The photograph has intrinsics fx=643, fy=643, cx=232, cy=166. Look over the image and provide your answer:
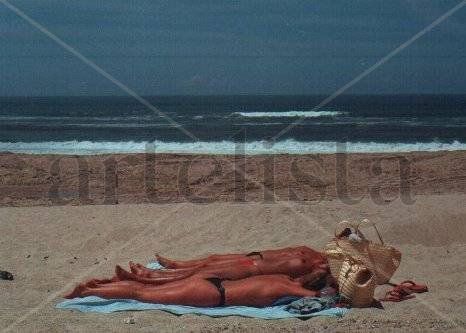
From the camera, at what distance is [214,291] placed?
5695mm

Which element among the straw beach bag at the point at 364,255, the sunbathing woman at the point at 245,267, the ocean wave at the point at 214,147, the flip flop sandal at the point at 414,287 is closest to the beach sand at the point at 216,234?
the flip flop sandal at the point at 414,287

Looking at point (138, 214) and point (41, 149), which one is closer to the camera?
point (138, 214)

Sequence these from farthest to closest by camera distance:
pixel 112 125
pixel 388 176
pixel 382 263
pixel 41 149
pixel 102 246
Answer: pixel 112 125 → pixel 41 149 → pixel 388 176 → pixel 102 246 → pixel 382 263

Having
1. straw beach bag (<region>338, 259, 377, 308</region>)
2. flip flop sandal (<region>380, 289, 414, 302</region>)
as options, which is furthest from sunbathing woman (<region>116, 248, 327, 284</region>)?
flip flop sandal (<region>380, 289, 414, 302</region>)

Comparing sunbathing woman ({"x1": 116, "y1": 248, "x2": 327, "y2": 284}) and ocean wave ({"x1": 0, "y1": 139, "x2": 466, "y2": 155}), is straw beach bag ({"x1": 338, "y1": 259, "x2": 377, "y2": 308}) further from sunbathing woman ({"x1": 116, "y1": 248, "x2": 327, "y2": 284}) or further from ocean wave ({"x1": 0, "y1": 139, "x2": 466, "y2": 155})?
ocean wave ({"x1": 0, "y1": 139, "x2": 466, "y2": 155})

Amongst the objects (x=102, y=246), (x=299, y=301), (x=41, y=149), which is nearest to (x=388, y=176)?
(x=102, y=246)

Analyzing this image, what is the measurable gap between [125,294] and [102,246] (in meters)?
2.45

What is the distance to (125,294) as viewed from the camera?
5.91 m

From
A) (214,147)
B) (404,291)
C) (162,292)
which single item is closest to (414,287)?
(404,291)

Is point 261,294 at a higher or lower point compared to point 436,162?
lower

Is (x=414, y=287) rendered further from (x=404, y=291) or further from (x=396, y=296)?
(x=396, y=296)

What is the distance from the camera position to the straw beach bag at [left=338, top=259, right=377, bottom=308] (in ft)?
18.8

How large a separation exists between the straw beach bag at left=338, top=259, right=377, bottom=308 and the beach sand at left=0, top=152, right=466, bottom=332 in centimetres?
12

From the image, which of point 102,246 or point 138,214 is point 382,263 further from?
point 138,214
